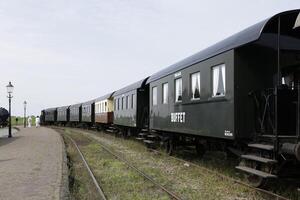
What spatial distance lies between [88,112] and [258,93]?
39.5 metres

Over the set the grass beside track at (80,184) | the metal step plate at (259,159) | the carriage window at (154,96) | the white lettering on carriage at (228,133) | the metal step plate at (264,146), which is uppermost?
the carriage window at (154,96)

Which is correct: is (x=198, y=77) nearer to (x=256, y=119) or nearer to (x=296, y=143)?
(x=256, y=119)

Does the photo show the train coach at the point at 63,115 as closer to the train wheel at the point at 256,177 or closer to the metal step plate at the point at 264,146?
the train wheel at the point at 256,177

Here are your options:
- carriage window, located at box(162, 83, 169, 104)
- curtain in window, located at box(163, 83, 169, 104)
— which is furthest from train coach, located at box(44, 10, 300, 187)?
curtain in window, located at box(163, 83, 169, 104)

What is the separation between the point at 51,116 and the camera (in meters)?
78.6

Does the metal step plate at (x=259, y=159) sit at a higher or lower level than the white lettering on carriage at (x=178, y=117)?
lower

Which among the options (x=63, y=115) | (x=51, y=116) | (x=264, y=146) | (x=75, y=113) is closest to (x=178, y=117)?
(x=264, y=146)

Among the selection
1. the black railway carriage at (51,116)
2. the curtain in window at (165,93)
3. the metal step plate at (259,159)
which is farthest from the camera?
the black railway carriage at (51,116)

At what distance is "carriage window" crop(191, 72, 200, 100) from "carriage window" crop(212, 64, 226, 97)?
1140mm

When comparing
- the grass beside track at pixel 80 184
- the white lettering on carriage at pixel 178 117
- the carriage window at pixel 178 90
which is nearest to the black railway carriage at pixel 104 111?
the grass beside track at pixel 80 184

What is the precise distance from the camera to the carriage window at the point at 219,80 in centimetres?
1038

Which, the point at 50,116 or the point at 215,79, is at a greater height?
the point at 215,79

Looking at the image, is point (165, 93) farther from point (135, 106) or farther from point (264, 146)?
point (264, 146)

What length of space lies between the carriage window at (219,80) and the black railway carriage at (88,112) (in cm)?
3505
